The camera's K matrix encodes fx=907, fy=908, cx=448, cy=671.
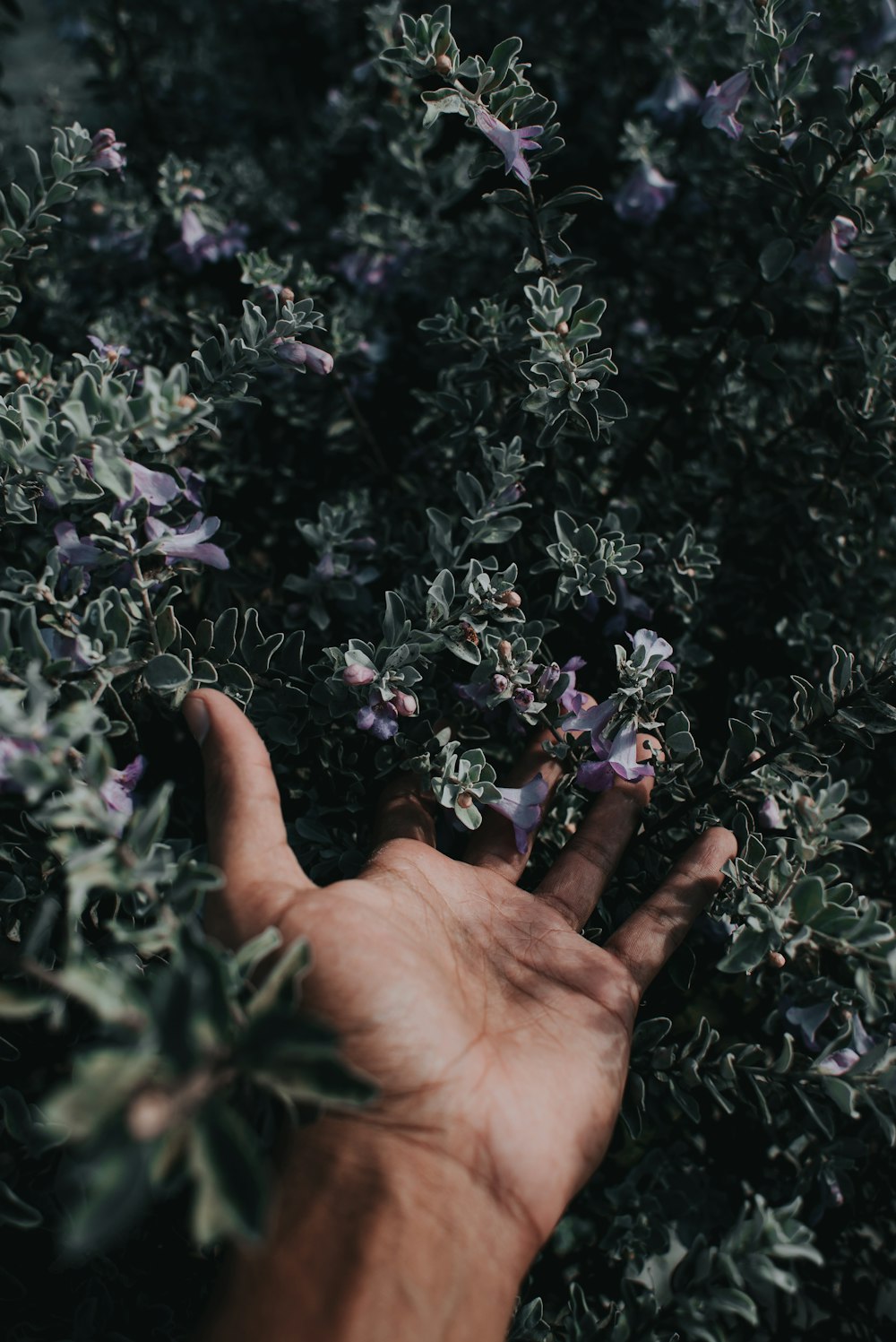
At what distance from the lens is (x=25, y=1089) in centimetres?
191

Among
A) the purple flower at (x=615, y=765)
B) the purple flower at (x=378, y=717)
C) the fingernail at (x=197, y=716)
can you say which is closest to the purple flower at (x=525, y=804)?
the purple flower at (x=615, y=765)

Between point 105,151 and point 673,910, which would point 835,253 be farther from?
point 105,151

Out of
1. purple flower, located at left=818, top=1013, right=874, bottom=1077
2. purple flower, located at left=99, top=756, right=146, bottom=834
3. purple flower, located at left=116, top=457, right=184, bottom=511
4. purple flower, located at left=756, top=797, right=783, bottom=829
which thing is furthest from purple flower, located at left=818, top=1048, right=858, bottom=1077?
purple flower, located at left=116, top=457, right=184, bottom=511

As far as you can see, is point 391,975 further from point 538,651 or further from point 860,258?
point 860,258

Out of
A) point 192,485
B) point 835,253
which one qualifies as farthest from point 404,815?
point 835,253

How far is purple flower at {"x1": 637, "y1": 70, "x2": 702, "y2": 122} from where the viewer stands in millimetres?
3020

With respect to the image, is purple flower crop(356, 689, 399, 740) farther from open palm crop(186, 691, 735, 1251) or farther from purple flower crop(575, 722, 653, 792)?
purple flower crop(575, 722, 653, 792)

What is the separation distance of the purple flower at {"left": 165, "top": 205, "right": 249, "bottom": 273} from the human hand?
1.79 m

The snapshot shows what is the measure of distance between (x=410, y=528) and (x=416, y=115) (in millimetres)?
1698

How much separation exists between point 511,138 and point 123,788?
1515 millimetres

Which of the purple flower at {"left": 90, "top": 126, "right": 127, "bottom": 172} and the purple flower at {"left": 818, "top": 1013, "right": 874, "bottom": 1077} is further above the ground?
the purple flower at {"left": 90, "top": 126, "right": 127, "bottom": 172}

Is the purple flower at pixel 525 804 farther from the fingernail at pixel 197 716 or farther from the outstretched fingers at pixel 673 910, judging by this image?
the fingernail at pixel 197 716

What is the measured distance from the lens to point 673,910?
A: 1850mm

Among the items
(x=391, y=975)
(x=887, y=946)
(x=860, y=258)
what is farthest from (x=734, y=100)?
(x=391, y=975)
